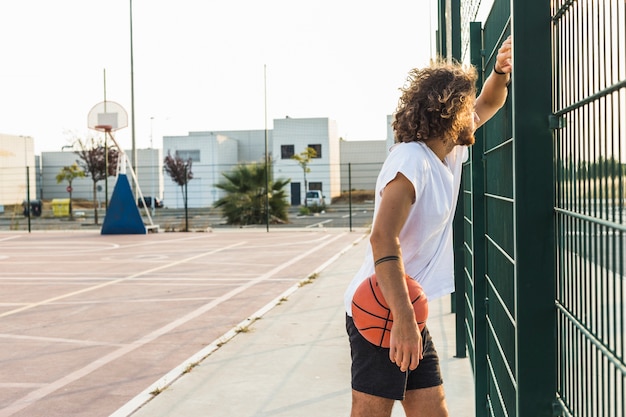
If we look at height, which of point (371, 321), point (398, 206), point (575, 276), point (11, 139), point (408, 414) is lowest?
point (408, 414)

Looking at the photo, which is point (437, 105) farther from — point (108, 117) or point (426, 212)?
point (108, 117)

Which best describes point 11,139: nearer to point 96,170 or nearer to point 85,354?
point 96,170

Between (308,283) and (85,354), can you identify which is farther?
(308,283)

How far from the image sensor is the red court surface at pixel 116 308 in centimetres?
578

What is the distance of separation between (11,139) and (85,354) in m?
66.2

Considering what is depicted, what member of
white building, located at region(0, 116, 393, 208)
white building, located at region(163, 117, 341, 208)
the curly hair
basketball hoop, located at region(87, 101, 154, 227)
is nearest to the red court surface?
the curly hair

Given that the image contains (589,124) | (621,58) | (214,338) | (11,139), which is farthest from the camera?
(11,139)

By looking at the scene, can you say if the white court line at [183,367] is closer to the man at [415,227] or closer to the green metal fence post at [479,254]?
the green metal fence post at [479,254]

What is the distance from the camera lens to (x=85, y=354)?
22.5 ft

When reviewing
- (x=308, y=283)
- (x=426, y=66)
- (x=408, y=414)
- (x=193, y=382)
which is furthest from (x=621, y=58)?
(x=308, y=283)

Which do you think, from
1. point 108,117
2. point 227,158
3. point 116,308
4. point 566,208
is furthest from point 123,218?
point 227,158

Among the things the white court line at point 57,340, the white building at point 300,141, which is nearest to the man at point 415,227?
the white court line at point 57,340

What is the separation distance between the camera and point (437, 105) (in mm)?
2703

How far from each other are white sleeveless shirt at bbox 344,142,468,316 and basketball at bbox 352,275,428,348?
0.12 m
